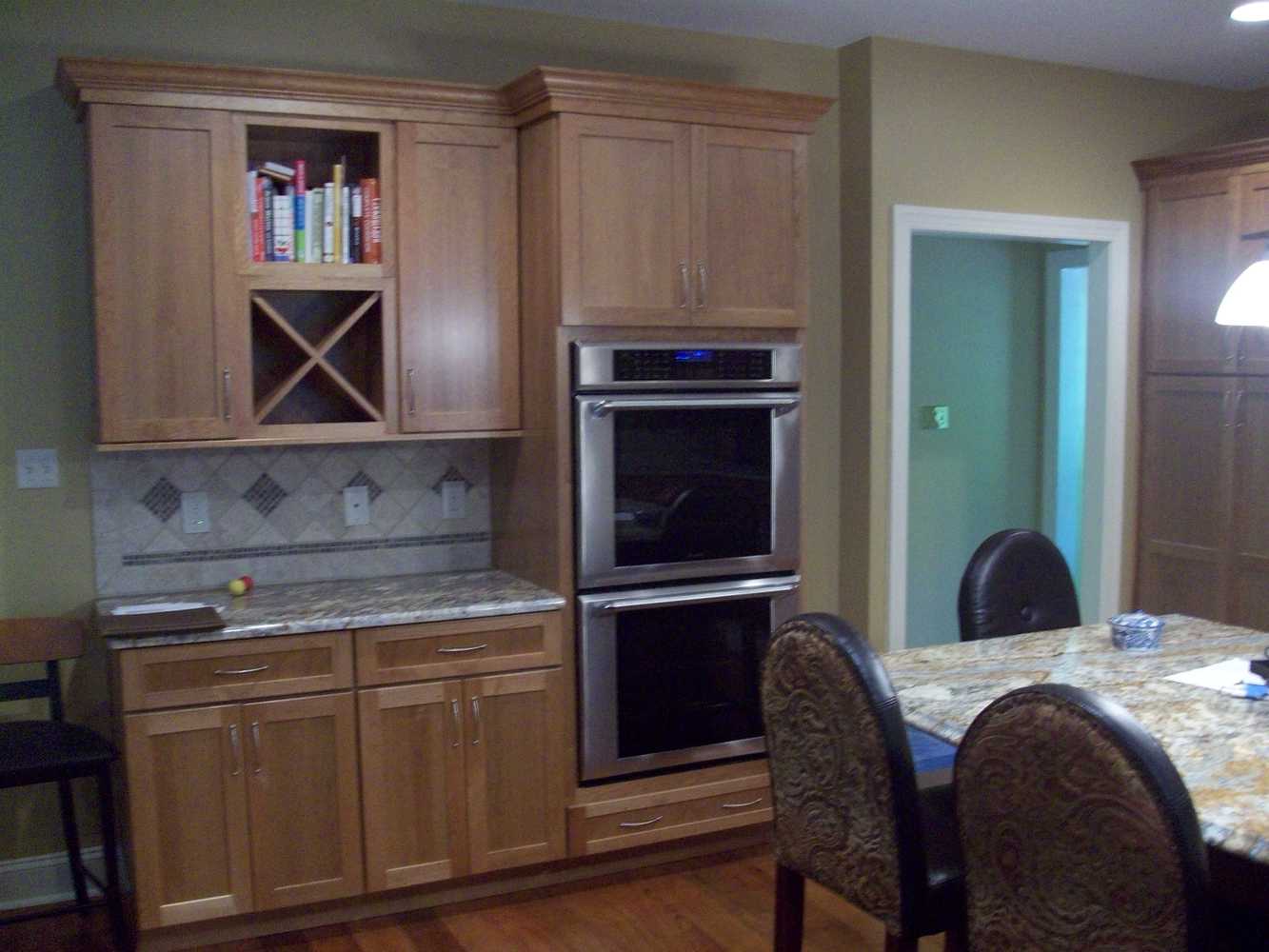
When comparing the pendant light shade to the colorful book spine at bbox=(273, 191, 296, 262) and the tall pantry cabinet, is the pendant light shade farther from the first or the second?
the colorful book spine at bbox=(273, 191, 296, 262)

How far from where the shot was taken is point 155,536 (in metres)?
3.42

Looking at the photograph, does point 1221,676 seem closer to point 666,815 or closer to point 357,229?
point 666,815

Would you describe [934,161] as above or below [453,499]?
above

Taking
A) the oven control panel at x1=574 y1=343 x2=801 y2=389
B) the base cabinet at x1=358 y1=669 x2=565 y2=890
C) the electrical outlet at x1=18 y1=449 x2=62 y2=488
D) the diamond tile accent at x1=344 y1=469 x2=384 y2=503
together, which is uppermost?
the oven control panel at x1=574 y1=343 x2=801 y2=389

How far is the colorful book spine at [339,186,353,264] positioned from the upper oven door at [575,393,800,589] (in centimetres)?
76

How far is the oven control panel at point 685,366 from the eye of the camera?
11.0 feet

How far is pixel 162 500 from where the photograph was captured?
3420 millimetres

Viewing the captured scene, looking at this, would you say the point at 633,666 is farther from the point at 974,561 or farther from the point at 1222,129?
the point at 1222,129

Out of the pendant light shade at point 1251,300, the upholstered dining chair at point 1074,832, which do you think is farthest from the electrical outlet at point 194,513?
the pendant light shade at point 1251,300

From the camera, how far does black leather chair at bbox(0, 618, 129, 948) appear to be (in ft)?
9.33

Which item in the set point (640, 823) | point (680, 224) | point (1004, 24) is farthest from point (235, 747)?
point (1004, 24)

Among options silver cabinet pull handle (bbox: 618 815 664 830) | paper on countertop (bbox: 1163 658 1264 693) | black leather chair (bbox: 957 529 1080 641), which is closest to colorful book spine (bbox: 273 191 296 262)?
silver cabinet pull handle (bbox: 618 815 664 830)

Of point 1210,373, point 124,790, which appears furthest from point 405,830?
point 1210,373

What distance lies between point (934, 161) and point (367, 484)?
2228mm
